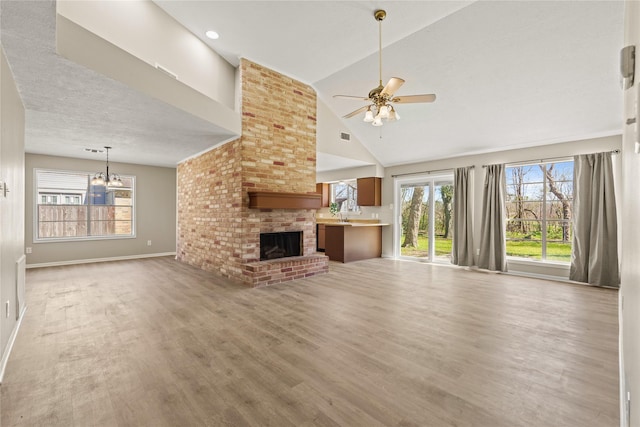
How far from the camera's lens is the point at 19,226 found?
292cm

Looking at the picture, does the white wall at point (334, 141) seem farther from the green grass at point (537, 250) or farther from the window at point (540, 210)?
the green grass at point (537, 250)

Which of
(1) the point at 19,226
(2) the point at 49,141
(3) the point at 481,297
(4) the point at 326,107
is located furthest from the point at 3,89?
(3) the point at 481,297

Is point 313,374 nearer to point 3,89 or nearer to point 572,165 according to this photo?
point 3,89

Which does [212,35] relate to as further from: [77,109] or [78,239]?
[78,239]

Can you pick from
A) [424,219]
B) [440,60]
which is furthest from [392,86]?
[424,219]

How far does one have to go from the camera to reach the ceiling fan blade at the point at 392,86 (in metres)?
3.00

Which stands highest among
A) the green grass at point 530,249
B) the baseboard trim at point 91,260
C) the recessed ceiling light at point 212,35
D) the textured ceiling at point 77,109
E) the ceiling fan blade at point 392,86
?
the recessed ceiling light at point 212,35

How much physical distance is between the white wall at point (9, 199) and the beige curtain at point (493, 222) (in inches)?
266

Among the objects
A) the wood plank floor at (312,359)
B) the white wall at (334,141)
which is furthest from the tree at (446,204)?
the wood plank floor at (312,359)

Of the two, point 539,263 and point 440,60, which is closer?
point 440,60

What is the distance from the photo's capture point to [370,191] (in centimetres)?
756

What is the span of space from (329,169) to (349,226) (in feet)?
7.43

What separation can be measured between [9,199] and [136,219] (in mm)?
5254

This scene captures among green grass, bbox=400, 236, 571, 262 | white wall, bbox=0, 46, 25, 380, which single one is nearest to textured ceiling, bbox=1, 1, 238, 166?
white wall, bbox=0, 46, 25, 380
